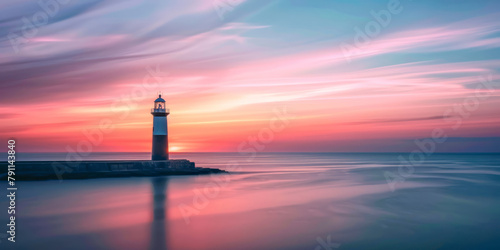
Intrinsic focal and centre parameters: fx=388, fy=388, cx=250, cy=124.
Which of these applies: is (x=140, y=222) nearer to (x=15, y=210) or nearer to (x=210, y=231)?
(x=210, y=231)

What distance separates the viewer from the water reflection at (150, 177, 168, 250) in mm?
11216

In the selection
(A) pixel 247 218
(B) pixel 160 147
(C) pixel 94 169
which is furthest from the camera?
(B) pixel 160 147

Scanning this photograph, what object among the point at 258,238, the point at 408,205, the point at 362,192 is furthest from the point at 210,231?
the point at 362,192

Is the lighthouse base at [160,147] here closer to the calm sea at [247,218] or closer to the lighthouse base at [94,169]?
the lighthouse base at [94,169]

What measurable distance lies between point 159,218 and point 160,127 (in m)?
15.8

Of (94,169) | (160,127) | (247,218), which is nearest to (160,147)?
(160,127)

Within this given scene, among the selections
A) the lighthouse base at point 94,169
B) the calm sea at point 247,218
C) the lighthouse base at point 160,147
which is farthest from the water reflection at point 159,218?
the lighthouse base at point 160,147

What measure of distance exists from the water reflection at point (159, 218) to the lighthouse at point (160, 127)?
515 centimetres

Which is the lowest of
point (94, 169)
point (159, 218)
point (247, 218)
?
point (247, 218)

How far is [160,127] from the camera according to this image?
2992cm

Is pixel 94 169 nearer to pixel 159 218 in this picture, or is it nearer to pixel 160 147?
pixel 160 147

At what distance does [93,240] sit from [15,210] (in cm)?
720

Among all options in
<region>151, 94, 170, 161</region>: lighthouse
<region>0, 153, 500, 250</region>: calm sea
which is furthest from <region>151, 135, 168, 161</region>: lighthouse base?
<region>0, 153, 500, 250</region>: calm sea

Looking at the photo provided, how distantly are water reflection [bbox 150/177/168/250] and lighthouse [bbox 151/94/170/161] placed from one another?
5148mm
